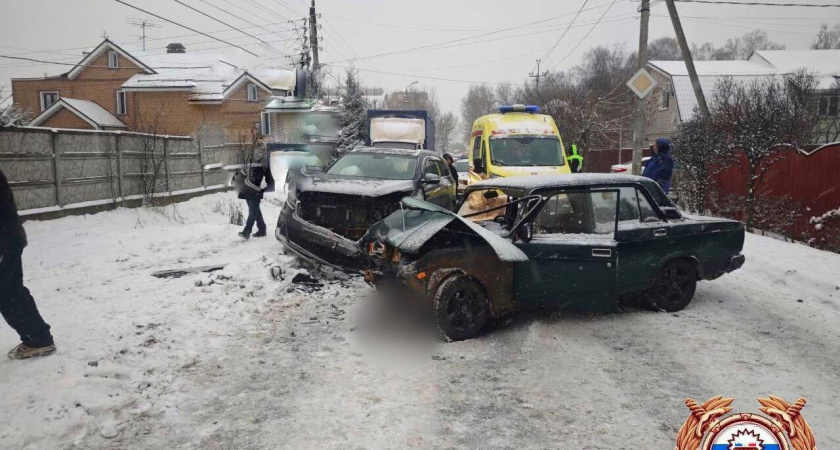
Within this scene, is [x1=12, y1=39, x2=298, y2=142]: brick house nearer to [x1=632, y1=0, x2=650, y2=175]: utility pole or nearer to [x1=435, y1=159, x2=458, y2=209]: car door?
[x1=632, y1=0, x2=650, y2=175]: utility pole

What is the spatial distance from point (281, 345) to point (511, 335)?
2.23m

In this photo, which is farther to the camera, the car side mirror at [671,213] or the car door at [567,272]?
the car side mirror at [671,213]

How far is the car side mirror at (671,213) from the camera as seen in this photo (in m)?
6.04

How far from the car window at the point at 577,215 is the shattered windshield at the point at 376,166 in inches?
141

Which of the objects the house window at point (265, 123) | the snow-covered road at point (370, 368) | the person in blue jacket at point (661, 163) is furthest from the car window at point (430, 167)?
the house window at point (265, 123)

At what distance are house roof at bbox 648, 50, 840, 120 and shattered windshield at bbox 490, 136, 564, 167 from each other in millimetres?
29427

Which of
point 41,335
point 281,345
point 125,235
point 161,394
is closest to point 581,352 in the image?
point 281,345

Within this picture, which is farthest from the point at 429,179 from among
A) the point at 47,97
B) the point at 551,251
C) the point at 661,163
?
the point at 47,97

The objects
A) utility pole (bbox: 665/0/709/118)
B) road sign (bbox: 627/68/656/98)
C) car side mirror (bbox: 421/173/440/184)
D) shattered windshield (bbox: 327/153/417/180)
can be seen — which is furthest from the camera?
utility pole (bbox: 665/0/709/118)

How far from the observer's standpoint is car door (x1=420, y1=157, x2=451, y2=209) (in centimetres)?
868

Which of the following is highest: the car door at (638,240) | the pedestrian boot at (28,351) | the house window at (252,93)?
the house window at (252,93)

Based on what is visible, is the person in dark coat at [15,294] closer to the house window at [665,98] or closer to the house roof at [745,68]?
the house roof at [745,68]

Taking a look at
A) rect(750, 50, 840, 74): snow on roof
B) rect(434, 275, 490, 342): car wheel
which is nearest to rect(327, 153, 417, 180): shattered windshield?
rect(434, 275, 490, 342): car wheel

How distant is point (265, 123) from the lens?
1649 inches
